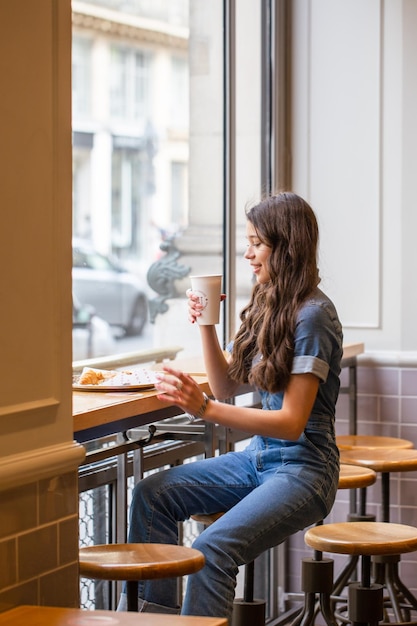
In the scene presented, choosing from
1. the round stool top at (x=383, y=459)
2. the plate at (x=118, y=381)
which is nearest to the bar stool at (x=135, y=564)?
the plate at (x=118, y=381)

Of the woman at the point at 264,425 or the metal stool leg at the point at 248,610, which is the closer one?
the woman at the point at 264,425

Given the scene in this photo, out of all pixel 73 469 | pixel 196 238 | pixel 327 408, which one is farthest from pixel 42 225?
pixel 196 238

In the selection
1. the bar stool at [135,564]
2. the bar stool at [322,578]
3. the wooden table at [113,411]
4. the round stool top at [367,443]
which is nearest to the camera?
the bar stool at [135,564]

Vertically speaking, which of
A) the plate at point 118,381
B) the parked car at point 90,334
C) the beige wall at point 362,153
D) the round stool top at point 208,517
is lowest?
the parked car at point 90,334

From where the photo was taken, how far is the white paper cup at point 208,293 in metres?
2.33

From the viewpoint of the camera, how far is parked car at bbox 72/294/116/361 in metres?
14.2

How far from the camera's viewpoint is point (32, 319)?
183 cm

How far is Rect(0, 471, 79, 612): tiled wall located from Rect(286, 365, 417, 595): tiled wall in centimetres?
215

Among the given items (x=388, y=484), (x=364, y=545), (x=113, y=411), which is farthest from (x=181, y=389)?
(x=388, y=484)

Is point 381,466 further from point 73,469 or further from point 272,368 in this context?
point 73,469

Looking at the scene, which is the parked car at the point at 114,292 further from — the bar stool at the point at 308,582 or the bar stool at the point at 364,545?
the bar stool at the point at 364,545

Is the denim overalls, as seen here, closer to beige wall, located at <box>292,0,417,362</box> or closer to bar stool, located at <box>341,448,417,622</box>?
bar stool, located at <box>341,448,417,622</box>

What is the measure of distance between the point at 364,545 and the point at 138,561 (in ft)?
2.11

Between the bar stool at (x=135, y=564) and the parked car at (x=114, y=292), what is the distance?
11.0 m
